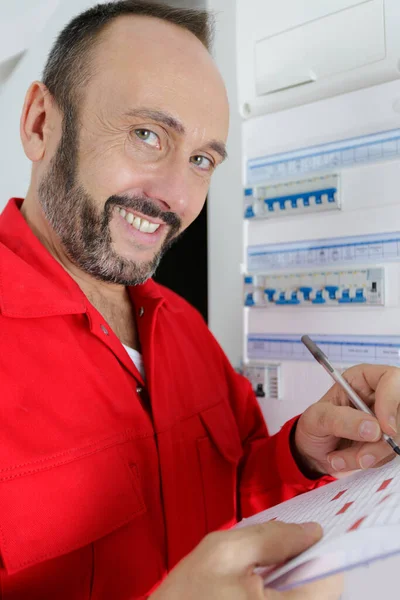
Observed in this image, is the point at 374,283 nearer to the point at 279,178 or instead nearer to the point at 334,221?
the point at 334,221

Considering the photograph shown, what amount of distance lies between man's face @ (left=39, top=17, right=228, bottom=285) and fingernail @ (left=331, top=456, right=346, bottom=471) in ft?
1.52

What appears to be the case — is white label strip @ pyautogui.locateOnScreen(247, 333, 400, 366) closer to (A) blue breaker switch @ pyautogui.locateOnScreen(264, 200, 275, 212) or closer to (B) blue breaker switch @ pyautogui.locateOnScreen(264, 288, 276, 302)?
(B) blue breaker switch @ pyautogui.locateOnScreen(264, 288, 276, 302)

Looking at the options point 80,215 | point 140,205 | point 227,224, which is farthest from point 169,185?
point 227,224

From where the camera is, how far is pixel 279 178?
135 centimetres

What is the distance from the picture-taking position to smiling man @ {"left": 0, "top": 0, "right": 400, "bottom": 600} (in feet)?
2.59

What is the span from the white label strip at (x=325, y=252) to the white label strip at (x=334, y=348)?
0.54ft

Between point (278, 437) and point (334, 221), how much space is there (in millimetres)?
495

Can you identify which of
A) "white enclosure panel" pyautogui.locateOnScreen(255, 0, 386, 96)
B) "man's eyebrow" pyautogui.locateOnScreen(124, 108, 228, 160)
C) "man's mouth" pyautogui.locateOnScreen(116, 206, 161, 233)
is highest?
"white enclosure panel" pyautogui.locateOnScreen(255, 0, 386, 96)

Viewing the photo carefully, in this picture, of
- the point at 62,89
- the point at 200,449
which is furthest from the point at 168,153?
the point at 200,449

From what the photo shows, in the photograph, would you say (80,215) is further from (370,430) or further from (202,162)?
(370,430)

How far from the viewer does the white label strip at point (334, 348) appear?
1.16 m

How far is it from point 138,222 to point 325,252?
1.55 ft

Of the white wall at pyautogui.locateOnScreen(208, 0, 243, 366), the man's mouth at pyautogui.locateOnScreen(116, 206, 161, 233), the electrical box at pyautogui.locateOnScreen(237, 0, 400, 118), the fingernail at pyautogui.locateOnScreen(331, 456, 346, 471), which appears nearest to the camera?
the fingernail at pyautogui.locateOnScreen(331, 456, 346, 471)

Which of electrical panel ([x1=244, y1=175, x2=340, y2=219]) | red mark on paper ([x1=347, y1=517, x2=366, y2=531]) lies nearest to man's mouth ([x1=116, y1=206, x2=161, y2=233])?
electrical panel ([x1=244, y1=175, x2=340, y2=219])
